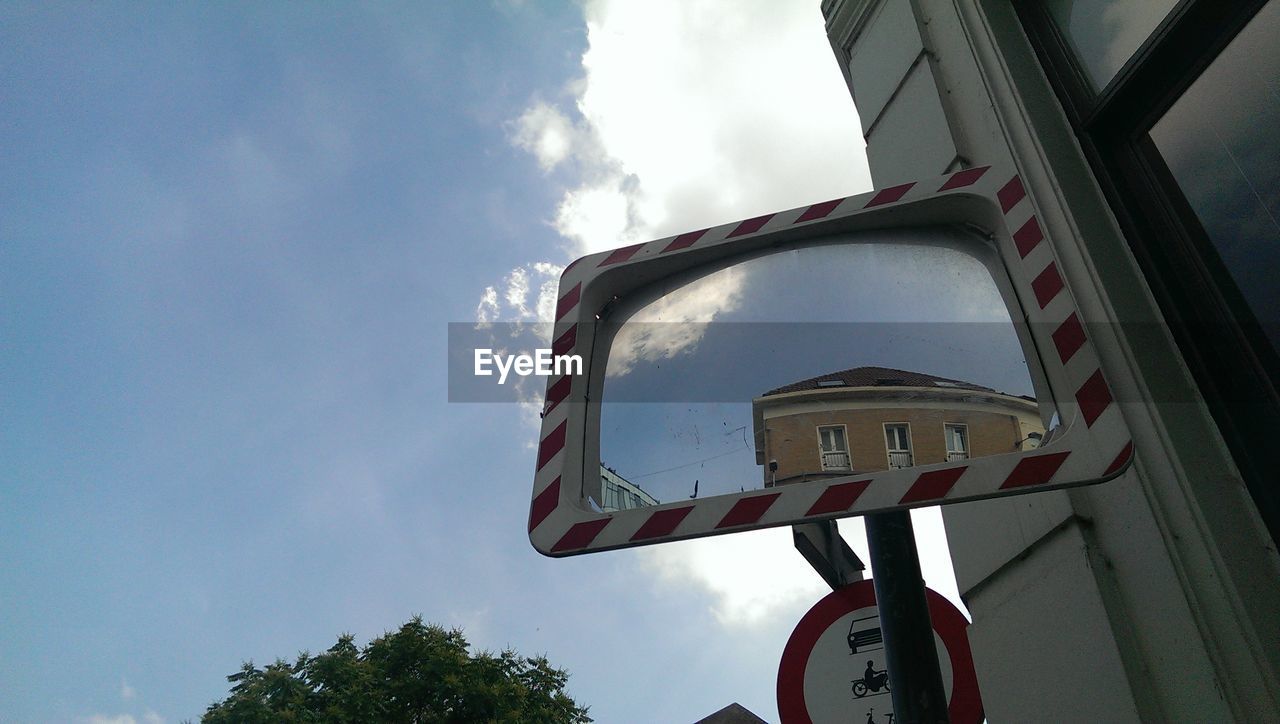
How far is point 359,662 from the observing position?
19.9 m

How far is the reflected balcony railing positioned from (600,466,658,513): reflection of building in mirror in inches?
19.8

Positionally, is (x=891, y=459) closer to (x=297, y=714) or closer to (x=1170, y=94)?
(x=1170, y=94)

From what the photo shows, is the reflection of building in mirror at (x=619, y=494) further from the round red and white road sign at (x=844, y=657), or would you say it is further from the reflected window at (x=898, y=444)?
the round red and white road sign at (x=844, y=657)

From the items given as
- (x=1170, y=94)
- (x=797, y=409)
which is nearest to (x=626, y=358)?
(x=797, y=409)

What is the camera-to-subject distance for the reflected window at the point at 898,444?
148cm

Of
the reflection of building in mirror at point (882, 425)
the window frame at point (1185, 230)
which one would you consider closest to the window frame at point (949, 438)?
the reflection of building in mirror at point (882, 425)

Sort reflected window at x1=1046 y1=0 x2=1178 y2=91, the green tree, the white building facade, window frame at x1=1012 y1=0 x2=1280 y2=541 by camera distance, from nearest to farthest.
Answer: the white building facade, window frame at x1=1012 y1=0 x2=1280 y2=541, reflected window at x1=1046 y1=0 x2=1178 y2=91, the green tree

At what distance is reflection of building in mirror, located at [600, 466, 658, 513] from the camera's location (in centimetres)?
168

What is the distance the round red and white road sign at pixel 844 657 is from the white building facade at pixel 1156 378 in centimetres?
15

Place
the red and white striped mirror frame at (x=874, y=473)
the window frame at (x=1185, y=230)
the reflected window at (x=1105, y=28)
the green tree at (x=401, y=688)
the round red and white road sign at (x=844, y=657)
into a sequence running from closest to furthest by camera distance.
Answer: the red and white striped mirror frame at (x=874, y=473), the window frame at (x=1185, y=230), the reflected window at (x=1105, y=28), the round red and white road sign at (x=844, y=657), the green tree at (x=401, y=688)

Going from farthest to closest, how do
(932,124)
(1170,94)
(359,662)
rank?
1. (359,662)
2. (932,124)
3. (1170,94)

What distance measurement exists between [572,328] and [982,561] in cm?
186

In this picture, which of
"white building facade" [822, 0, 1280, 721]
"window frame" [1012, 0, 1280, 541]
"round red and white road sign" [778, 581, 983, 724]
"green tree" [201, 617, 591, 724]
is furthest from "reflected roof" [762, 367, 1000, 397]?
"green tree" [201, 617, 591, 724]

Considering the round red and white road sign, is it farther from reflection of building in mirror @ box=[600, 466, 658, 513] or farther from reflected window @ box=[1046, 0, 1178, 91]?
reflected window @ box=[1046, 0, 1178, 91]
